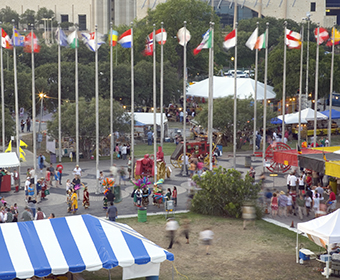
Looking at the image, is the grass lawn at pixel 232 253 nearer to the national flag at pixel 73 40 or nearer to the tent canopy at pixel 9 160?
the tent canopy at pixel 9 160

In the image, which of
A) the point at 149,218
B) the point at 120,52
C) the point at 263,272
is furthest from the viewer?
the point at 120,52

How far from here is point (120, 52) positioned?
6344 centimetres

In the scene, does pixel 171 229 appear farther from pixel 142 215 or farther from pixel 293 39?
pixel 293 39

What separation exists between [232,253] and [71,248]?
6.11 meters

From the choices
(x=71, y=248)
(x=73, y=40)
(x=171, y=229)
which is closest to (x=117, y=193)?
(x=171, y=229)

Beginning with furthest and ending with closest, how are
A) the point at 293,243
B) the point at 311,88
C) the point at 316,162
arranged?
the point at 311,88 → the point at 316,162 → the point at 293,243

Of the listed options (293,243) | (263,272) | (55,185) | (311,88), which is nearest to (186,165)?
(55,185)

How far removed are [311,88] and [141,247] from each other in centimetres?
3860

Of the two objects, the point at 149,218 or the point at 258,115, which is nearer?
the point at 149,218

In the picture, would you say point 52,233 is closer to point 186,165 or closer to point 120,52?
point 186,165

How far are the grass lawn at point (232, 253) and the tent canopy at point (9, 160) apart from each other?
7796 millimetres

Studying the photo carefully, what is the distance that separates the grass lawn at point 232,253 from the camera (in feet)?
53.5

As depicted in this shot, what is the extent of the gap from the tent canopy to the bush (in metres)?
9.65

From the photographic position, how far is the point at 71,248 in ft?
47.1
